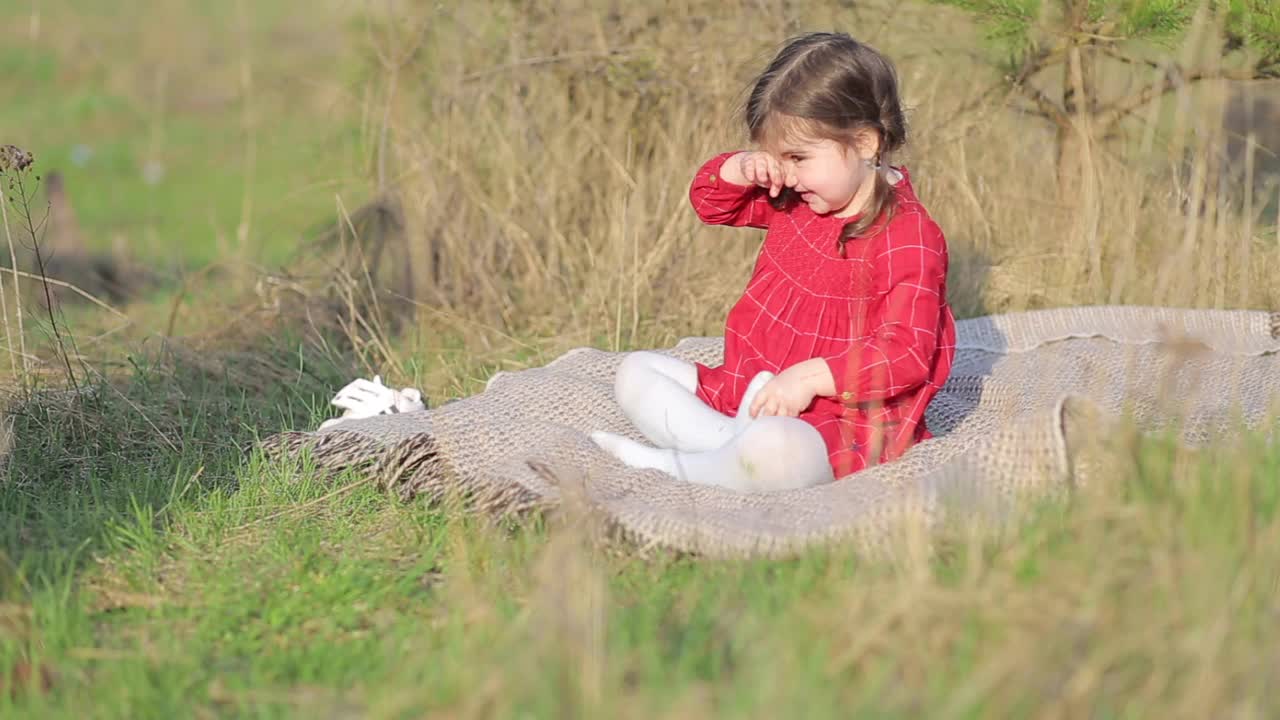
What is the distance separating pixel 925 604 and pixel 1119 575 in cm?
28

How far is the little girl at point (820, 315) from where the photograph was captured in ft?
8.75

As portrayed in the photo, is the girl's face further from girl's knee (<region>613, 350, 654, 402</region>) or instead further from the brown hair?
girl's knee (<region>613, 350, 654, 402</region>)

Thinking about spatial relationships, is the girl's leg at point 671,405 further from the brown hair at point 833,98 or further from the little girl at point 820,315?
the brown hair at point 833,98

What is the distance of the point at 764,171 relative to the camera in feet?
9.49

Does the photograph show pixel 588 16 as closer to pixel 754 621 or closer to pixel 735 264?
pixel 735 264

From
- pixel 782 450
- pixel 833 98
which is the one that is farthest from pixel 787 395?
pixel 833 98

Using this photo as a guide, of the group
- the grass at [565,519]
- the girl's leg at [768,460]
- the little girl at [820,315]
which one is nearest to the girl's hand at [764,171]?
the little girl at [820,315]

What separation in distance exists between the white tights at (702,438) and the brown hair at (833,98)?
1.63 ft

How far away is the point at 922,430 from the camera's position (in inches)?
116

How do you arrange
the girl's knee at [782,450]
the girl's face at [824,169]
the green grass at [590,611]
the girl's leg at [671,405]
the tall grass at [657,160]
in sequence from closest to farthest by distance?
the green grass at [590,611], the girl's knee at [782,450], the girl's face at [824,169], the girl's leg at [671,405], the tall grass at [657,160]

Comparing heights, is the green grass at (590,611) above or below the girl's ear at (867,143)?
below

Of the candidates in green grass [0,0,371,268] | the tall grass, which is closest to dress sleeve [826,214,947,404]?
the tall grass

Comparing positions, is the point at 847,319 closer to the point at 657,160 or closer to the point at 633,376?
the point at 633,376

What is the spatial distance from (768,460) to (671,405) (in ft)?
1.23
